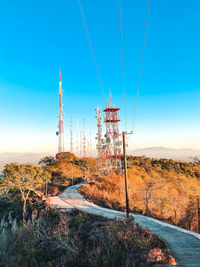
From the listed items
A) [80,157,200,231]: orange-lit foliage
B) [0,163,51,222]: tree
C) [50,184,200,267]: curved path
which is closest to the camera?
[50,184,200,267]: curved path

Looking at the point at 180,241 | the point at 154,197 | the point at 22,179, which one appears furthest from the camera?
the point at 154,197

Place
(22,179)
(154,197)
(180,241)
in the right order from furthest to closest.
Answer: (154,197), (22,179), (180,241)

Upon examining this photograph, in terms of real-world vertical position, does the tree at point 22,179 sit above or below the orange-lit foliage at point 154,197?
above

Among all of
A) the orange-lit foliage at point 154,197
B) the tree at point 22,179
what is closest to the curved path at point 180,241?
the orange-lit foliage at point 154,197

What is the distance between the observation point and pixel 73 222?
12.9 m

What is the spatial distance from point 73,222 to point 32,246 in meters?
3.14

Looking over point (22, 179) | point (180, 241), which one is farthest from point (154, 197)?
point (22, 179)

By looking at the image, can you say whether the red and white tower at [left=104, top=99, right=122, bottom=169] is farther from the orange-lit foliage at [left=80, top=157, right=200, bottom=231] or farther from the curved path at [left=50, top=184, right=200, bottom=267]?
the curved path at [left=50, top=184, right=200, bottom=267]

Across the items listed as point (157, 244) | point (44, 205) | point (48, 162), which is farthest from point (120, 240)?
point (48, 162)

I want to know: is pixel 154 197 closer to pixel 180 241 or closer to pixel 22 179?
pixel 180 241

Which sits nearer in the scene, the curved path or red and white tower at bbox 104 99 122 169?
the curved path

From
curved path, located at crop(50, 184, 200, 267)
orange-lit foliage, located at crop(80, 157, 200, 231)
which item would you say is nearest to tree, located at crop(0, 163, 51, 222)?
orange-lit foliage, located at crop(80, 157, 200, 231)

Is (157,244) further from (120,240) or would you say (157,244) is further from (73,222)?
(73,222)

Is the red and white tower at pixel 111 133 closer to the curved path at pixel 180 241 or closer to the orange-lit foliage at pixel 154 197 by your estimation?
the orange-lit foliage at pixel 154 197
